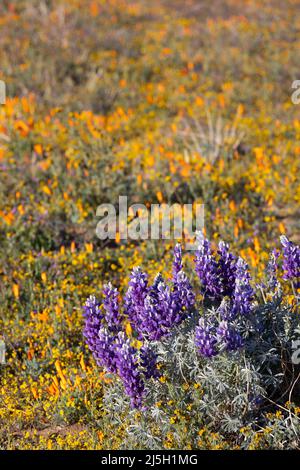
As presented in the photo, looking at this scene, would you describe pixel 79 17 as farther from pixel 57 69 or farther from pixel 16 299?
pixel 16 299

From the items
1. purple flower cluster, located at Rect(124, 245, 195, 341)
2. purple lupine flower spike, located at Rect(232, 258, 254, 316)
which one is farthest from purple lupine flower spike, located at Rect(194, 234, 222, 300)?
purple lupine flower spike, located at Rect(232, 258, 254, 316)

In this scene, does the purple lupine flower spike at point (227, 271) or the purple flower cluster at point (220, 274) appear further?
the purple lupine flower spike at point (227, 271)

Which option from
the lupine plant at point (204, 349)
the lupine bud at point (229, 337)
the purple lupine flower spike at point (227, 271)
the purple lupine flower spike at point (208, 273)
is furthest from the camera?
the purple lupine flower spike at point (227, 271)

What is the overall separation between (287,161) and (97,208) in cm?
257

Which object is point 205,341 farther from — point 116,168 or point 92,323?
point 116,168

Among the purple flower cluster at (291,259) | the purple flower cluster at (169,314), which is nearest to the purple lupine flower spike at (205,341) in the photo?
the purple flower cluster at (169,314)

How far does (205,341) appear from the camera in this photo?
Answer: 142 inches

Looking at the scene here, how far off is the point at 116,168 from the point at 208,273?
3877 mm

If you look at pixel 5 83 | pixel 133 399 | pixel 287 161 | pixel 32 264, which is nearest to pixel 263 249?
pixel 287 161

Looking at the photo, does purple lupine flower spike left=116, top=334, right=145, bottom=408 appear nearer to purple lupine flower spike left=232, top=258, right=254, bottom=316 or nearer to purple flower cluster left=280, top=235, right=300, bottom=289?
purple lupine flower spike left=232, top=258, right=254, bottom=316

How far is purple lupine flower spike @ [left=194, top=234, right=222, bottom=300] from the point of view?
4.07 m

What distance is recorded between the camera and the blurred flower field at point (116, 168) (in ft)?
14.4

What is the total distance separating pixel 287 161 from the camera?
7.89 m

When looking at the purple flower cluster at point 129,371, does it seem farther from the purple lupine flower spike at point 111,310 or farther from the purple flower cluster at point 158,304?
the purple lupine flower spike at point 111,310
